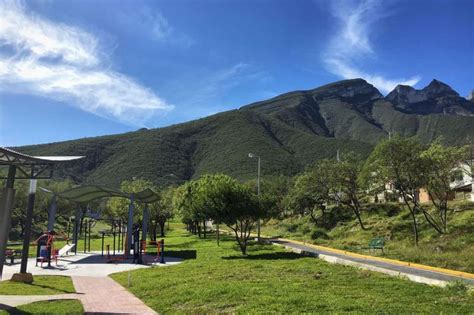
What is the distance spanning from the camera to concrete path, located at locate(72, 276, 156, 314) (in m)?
10.5

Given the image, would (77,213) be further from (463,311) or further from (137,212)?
(463,311)

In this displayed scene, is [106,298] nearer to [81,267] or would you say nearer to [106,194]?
[81,267]

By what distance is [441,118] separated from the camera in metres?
172

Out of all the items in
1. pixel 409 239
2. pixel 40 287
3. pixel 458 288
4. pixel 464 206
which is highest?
pixel 464 206

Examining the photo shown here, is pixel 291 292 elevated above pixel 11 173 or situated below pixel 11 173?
below

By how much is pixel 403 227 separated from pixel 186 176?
88250 mm

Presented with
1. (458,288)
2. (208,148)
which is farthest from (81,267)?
(208,148)

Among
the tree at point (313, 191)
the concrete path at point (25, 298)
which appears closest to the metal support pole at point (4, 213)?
the concrete path at point (25, 298)

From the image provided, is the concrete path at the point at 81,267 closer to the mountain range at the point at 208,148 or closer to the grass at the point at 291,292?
the grass at the point at 291,292

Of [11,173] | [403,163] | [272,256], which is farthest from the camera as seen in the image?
[403,163]

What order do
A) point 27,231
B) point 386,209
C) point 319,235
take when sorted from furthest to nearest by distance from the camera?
point 386,209, point 319,235, point 27,231

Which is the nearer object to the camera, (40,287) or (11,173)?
(11,173)

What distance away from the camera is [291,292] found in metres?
11.6

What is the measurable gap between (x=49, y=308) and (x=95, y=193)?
19000mm
